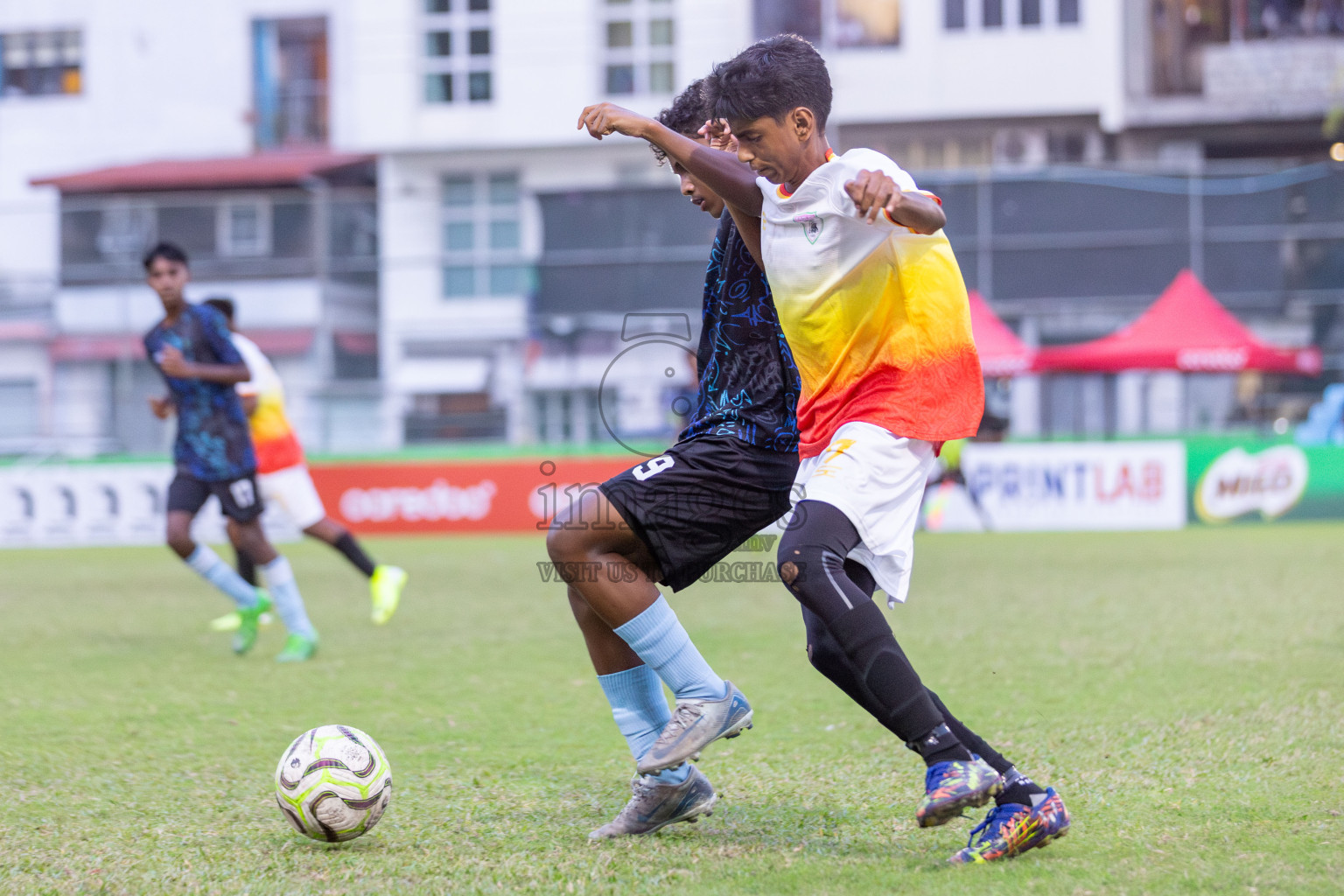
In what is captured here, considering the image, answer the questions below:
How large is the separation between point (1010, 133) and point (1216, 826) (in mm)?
27950

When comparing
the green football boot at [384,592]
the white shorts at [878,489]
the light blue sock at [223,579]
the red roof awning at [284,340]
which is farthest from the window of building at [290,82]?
the white shorts at [878,489]

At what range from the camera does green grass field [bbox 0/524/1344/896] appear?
339 centimetres

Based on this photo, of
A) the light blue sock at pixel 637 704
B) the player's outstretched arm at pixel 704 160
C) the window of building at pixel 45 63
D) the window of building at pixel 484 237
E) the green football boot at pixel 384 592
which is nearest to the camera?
the player's outstretched arm at pixel 704 160

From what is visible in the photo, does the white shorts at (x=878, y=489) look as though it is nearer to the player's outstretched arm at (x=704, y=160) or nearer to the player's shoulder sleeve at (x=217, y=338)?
the player's outstretched arm at (x=704, y=160)

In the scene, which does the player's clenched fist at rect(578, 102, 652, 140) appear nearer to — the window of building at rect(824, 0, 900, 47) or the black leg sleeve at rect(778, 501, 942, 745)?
the black leg sleeve at rect(778, 501, 942, 745)

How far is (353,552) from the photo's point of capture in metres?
8.83

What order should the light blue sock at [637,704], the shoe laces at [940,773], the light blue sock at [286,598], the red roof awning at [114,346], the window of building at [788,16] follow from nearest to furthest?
the shoe laces at [940,773] < the light blue sock at [637,704] < the light blue sock at [286,598] < the red roof awning at [114,346] < the window of building at [788,16]

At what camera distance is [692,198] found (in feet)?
12.8

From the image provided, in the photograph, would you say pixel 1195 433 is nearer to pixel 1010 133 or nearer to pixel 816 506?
pixel 1010 133

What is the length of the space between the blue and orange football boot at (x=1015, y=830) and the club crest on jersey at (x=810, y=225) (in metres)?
1.48

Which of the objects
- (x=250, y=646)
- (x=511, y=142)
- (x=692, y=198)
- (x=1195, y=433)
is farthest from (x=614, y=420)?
(x=692, y=198)

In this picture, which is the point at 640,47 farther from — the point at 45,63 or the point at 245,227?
the point at 45,63

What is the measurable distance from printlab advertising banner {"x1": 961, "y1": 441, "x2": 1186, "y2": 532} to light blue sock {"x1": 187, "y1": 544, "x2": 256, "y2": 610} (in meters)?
11.6

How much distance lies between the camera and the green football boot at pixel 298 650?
304 inches
